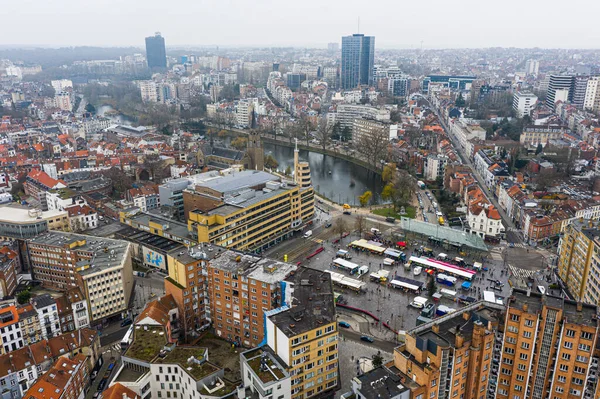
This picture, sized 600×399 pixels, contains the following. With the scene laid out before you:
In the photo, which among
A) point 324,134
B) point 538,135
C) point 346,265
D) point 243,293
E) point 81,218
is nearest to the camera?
point 243,293

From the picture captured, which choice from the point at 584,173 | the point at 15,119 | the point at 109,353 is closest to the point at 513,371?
the point at 109,353

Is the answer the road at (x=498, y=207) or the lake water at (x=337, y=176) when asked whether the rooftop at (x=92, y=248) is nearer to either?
the lake water at (x=337, y=176)

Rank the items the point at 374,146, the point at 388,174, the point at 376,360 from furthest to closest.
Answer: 1. the point at 374,146
2. the point at 388,174
3. the point at 376,360

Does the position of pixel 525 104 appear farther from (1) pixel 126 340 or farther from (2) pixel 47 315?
(2) pixel 47 315

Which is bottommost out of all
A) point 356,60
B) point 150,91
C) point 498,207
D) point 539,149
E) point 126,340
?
point 126,340

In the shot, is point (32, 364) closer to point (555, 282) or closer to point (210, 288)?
point (210, 288)

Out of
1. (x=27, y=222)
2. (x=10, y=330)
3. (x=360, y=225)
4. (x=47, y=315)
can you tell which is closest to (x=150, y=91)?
(x=27, y=222)

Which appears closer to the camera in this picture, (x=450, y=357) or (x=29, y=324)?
(x=450, y=357)
